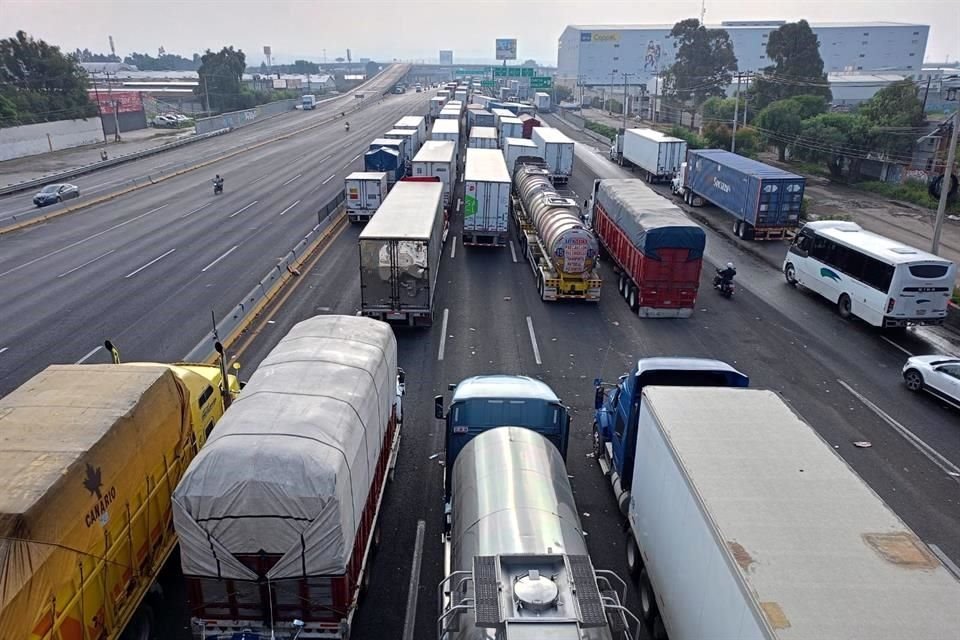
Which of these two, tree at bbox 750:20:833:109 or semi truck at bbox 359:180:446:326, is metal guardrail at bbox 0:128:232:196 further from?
tree at bbox 750:20:833:109

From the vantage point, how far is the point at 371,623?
10234 millimetres

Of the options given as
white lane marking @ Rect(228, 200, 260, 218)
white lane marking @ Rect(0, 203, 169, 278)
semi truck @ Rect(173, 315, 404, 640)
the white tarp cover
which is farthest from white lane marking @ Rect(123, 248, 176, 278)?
the white tarp cover

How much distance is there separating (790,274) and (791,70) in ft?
188

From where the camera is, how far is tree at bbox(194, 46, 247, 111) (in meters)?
108

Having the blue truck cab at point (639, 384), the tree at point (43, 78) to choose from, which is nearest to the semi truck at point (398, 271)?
the blue truck cab at point (639, 384)

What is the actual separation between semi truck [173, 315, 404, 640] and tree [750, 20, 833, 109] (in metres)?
75.4

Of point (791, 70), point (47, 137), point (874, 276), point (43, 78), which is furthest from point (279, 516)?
point (43, 78)

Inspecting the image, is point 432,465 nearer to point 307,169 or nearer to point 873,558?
point 873,558

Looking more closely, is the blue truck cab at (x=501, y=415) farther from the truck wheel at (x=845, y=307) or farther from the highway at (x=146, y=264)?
the truck wheel at (x=845, y=307)

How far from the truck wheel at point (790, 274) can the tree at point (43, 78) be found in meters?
77.2

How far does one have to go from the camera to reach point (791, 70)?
242ft

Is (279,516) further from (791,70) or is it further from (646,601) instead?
(791,70)

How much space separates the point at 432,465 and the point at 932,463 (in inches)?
461

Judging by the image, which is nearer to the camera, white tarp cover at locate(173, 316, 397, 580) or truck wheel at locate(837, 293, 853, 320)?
white tarp cover at locate(173, 316, 397, 580)
